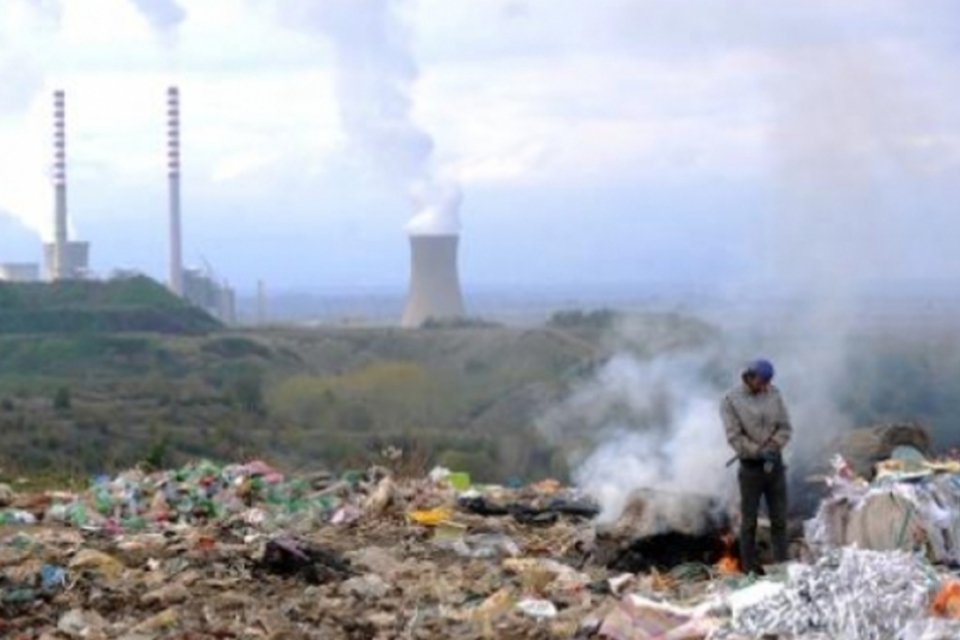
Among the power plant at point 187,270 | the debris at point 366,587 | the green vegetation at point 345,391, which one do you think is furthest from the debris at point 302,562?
the power plant at point 187,270

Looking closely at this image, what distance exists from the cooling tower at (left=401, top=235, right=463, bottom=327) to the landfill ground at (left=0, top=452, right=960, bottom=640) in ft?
140

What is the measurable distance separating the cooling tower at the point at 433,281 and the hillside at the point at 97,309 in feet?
29.9

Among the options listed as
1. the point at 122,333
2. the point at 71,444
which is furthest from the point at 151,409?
the point at 122,333

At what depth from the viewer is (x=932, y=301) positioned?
63.6 ft

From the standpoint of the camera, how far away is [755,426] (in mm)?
9938

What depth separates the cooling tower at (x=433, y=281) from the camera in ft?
188

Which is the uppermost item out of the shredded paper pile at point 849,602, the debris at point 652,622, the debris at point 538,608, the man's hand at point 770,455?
the man's hand at point 770,455

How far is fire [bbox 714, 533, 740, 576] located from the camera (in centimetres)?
1012

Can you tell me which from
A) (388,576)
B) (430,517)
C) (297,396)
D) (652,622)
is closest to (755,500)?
(652,622)

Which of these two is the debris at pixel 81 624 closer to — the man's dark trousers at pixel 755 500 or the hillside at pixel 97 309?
the man's dark trousers at pixel 755 500

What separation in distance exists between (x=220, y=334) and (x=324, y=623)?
175 feet

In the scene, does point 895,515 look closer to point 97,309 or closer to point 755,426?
point 755,426

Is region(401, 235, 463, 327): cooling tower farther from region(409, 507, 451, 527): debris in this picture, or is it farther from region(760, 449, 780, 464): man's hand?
region(760, 449, 780, 464): man's hand

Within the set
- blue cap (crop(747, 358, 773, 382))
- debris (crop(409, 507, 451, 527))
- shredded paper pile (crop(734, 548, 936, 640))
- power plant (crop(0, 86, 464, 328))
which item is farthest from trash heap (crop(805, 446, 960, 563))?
power plant (crop(0, 86, 464, 328))
